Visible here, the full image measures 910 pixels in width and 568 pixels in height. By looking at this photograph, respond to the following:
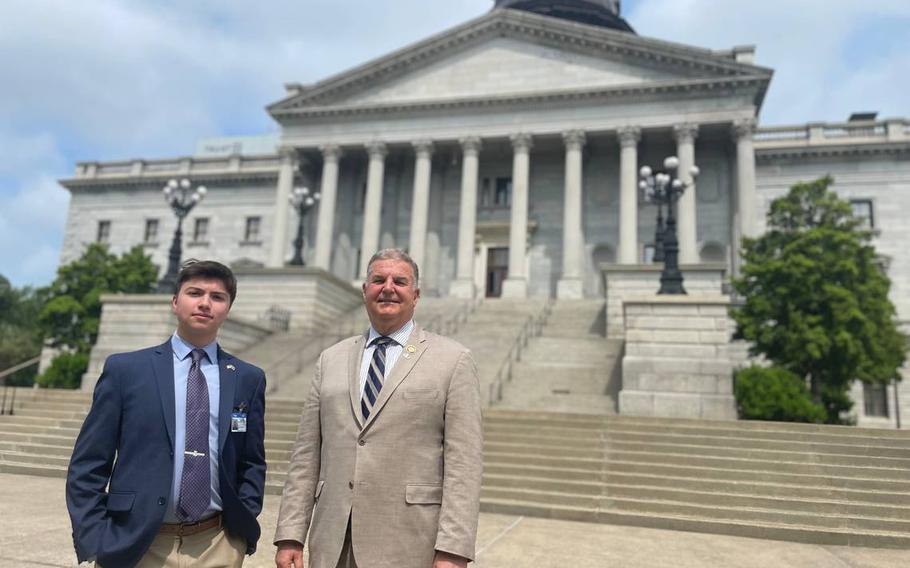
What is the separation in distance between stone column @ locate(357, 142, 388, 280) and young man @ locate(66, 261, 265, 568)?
34505 mm

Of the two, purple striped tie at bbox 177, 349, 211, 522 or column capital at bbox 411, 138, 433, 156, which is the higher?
column capital at bbox 411, 138, 433, 156

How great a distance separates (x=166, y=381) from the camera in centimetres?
338

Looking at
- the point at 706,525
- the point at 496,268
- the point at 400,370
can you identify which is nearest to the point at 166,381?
the point at 400,370

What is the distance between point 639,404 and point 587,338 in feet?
28.5

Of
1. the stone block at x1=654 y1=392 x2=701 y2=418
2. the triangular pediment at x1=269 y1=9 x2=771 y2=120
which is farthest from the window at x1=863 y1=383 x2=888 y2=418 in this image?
the stone block at x1=654 y1=392 x2=701 y2=418

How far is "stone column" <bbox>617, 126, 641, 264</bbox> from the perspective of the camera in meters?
33.8

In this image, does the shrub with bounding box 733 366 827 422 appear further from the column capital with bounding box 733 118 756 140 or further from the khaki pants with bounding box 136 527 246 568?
the column capital with bounding box 733 118 756 140

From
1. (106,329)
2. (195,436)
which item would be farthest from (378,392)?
(106,329)

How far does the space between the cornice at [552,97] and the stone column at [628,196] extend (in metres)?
2.20

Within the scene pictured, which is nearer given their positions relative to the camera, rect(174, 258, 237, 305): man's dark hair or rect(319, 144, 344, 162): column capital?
rect(174, 258, 237, 305): man's dark hair

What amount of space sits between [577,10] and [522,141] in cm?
1971

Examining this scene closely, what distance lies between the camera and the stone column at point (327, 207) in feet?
126

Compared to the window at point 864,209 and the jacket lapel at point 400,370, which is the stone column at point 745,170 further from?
the jacket lapel at point 400,370

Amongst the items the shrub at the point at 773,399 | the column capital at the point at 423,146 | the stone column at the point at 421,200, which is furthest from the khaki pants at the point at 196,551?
the column capital at the point at 423,146
